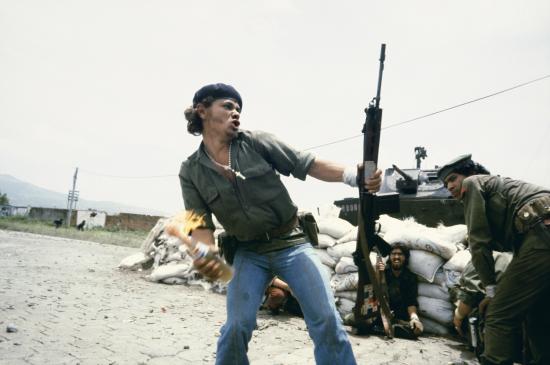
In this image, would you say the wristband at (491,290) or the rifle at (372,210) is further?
the wristband at (491,290)

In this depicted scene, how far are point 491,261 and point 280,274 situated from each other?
192 cm

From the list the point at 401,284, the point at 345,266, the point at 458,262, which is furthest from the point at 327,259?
the point at 458,262

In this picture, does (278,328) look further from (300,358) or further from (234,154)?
(234,154)

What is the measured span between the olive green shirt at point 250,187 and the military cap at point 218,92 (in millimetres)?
256

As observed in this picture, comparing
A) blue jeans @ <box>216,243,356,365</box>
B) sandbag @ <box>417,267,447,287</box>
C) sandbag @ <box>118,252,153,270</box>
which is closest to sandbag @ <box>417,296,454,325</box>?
sandbag @ <box>417,267,447,287</box>

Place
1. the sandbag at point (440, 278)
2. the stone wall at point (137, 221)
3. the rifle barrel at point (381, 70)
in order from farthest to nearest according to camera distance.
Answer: the stone wall at point (137, 221), the sandbag at point (440, 278), the rifle barrel at point (381, 70)

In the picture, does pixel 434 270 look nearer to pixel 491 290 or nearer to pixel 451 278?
pixel 451 278

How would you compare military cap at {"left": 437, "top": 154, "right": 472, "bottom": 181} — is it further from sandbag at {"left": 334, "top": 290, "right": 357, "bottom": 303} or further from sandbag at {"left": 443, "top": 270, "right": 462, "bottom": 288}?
sandbag at {"left": 334, "top": 290, "right": 357, "bottom": 303}

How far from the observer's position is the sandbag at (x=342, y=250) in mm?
5588

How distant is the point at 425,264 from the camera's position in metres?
4.97

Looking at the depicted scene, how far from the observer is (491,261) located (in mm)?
3064

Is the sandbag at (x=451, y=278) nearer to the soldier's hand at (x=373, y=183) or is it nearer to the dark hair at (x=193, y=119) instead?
the soldier's hand at (x=373, y=183)

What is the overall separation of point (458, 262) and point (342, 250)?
5.19 ft

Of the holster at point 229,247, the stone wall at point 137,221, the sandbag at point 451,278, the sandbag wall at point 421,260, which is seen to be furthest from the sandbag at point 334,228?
the stone wall at point 137,221
